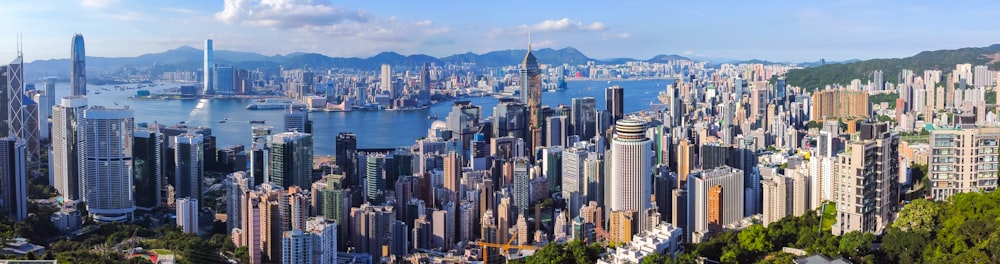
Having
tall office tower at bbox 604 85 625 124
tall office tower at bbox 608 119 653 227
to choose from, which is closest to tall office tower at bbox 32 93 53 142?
tall office tower at bbox 608 119 653 227

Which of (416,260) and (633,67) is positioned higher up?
(633,67)

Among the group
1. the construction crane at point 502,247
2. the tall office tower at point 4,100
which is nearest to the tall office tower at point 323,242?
the construction crane at point 502,247

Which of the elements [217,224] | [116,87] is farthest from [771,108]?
[116,87]

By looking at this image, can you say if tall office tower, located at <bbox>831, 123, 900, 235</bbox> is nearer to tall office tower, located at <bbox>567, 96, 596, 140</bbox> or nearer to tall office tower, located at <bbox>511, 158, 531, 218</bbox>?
tall office tower, located at <bbox>511, 158, 531, 218</bbox>

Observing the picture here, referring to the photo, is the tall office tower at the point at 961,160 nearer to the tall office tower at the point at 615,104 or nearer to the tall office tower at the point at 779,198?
the tall office tower at the point at 779,198

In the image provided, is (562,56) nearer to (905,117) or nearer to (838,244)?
(905,117)

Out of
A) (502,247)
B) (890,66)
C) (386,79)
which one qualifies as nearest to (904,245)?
(502,247)

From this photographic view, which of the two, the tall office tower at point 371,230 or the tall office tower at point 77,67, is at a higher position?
the tall office tower at point 77,67

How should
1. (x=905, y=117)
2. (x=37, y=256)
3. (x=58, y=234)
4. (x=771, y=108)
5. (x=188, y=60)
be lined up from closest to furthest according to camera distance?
(x=37, y=256), (x=58, y=234), (x=905, y=117), (x=771, y=108), (x=188, y=60)
